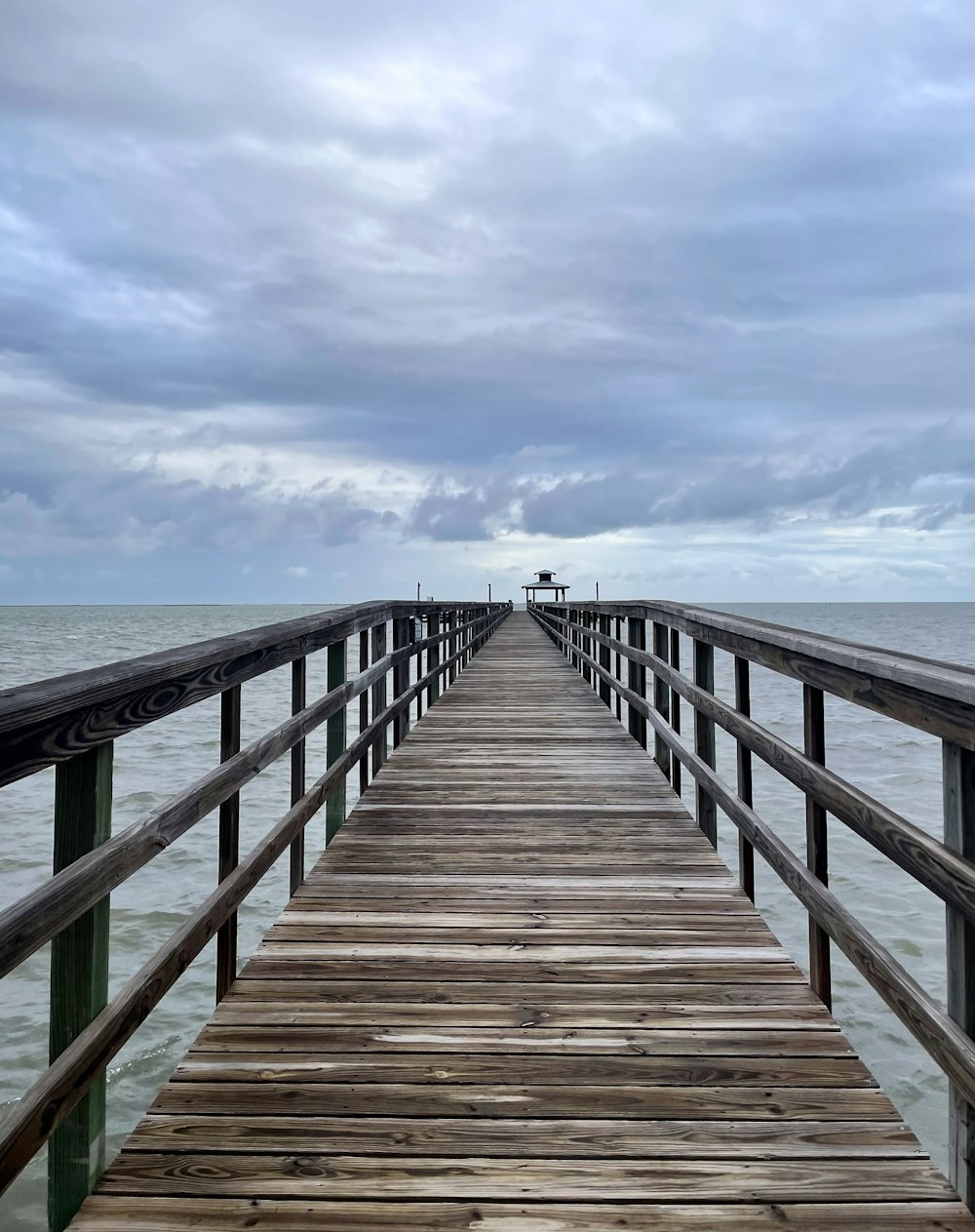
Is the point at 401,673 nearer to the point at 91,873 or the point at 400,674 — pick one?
the point at 400,674

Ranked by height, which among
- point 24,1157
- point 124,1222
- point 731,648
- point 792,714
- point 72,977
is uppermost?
point 731,648

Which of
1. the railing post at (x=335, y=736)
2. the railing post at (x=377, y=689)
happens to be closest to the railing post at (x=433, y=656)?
the railing post at (x=377, y=689)

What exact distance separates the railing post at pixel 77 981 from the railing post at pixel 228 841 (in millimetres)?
756

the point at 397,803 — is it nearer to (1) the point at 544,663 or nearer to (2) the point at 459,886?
(2) the point at 459,886

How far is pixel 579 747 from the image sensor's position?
6.16 m

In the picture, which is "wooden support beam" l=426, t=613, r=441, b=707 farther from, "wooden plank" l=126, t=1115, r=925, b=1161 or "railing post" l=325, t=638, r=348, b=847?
"wooden plank" l=126, t=1115, r=925, b=1161

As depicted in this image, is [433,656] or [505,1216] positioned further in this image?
[433,656]

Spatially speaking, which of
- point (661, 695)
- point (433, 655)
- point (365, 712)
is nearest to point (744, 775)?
point (661, 695)

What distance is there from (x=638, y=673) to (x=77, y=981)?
4754mm

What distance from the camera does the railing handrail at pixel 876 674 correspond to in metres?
1.59

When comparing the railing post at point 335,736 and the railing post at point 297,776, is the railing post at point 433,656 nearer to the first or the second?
the railing post at point 335,736

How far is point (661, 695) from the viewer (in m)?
5.06

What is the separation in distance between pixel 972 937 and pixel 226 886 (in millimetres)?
1826

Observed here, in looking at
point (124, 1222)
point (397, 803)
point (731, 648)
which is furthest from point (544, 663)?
point (124, 1222)
